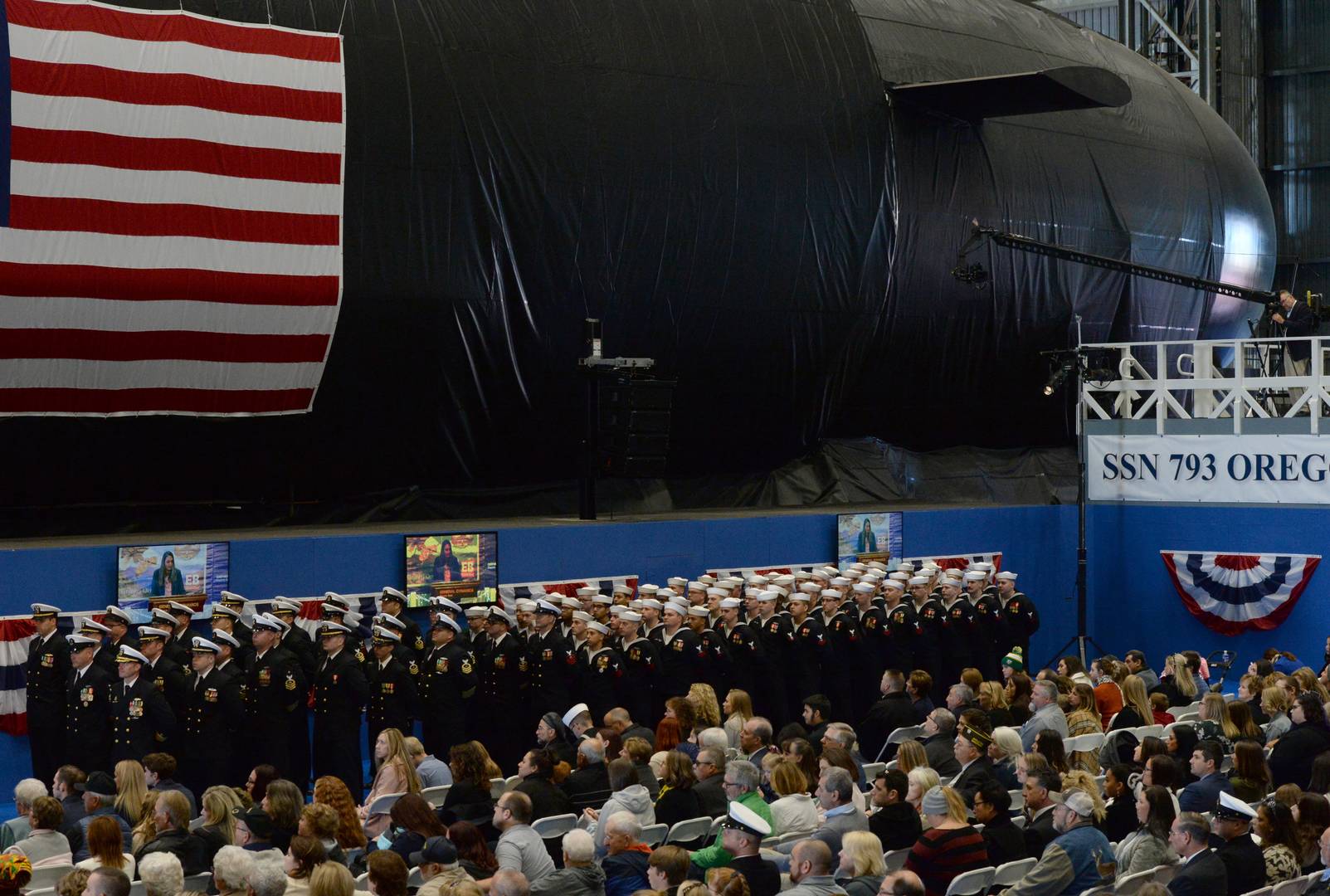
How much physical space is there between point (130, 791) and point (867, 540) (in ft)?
35.7

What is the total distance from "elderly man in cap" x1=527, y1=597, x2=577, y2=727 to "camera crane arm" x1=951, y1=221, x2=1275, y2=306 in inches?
359

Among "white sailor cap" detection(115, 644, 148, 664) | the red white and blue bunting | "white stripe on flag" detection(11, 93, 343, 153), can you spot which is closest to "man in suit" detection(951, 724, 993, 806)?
"white sailor cap" detection(115, 644, 148, 664)

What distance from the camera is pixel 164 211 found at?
1323 cm

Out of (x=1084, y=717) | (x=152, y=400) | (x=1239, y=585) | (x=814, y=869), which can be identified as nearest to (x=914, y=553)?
(x=1239, y=585)

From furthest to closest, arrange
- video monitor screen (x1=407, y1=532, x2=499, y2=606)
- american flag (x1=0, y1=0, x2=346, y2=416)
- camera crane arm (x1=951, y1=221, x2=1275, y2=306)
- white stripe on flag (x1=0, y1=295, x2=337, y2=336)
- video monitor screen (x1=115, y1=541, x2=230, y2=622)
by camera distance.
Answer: camera crane arm (x1=951, y1=221, x2=1275, y2=306) < video monitor screen (x1=407, y1=532, x2=499, y2=606) < white stripe on flag (x1=0, y1=295, x2=337, y2=336) < american flag (x1=0, y1=0, x2=346, y2=416) < video monitor screen (x1=115, y1=541, x2=230, y2=622)

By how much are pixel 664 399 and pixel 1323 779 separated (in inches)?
329

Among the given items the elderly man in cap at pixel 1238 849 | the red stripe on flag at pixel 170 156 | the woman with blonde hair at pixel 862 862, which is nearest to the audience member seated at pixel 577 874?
the woman with blonde hair at pixel 862 862

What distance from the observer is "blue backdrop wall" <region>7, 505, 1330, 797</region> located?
12.1m

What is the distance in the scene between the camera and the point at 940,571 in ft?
56.5

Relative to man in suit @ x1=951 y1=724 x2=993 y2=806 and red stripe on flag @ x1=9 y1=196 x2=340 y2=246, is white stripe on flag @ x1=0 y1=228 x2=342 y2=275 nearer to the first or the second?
red stripe on flag @ x1=9 y1=196 x2=340 y2=246

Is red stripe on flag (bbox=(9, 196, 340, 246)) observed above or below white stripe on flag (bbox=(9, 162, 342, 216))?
below

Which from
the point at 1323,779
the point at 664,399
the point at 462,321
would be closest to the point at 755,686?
the point at 664,399

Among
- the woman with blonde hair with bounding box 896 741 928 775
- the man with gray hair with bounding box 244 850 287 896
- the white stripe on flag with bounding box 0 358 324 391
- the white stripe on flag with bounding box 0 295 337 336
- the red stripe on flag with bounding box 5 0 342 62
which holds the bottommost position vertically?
the woman with blonde hair with bounding box 896 741 928 775

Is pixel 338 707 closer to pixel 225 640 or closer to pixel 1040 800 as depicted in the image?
pixel 225 640
